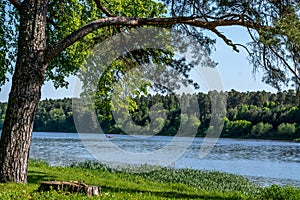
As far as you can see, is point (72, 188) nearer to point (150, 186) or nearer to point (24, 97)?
point (24, 97)

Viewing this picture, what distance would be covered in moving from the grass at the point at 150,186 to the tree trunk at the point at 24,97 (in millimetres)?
494

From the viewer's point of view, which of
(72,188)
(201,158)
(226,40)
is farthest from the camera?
(201,158)

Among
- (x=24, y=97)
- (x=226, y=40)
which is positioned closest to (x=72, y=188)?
(x=24, y=97)

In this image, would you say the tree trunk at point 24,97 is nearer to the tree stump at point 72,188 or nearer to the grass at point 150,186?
the grass at point 150,186

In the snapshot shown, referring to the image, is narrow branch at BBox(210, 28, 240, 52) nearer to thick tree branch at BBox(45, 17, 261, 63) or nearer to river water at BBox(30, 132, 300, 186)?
thick tree branch at BBox(45, 17, 261, 63)

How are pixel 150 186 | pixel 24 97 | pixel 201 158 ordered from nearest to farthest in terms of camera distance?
1. pixel 24 97
2. pixel 150 186
3. pixel 201 158

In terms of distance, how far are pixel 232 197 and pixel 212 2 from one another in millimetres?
5514

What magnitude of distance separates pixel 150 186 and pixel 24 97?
5.37 metres

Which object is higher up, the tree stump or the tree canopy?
the tree canopy

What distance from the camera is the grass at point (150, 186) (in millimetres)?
8295

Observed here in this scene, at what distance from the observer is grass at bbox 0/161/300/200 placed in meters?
8.30

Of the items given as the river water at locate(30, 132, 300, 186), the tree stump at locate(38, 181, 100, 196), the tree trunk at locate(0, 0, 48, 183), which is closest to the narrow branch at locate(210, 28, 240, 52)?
the tree trunk at locate(0, 0, 48, 183)

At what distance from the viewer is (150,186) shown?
12.9 meters

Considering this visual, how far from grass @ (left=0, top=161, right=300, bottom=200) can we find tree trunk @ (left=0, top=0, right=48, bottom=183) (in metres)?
0.49
